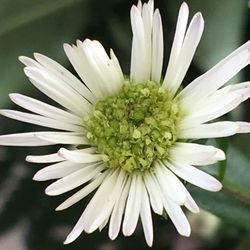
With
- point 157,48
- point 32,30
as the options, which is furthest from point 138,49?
point 32,30

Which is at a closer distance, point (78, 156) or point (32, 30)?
point (78, 156)

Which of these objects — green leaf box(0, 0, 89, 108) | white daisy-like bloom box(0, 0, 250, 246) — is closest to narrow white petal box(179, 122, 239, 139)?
white daisy-like bloom box(0, 0, 250, 246)

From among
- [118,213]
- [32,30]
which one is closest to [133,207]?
[118,213]

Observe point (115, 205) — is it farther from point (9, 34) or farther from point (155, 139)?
point (9, 34)

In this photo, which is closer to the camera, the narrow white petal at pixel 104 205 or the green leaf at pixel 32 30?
the narrow white petal at pixel 104 205

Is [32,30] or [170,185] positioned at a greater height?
[32,30]

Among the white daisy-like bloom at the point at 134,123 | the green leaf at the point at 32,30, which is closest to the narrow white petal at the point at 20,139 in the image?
the white daisy-like bloom at the point at 134,123

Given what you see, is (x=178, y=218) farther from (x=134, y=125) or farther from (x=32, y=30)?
(x=32, y=30)

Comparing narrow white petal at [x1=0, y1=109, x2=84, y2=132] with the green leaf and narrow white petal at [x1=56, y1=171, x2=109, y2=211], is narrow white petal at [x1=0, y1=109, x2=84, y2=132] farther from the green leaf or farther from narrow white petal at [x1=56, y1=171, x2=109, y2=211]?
the green leaf

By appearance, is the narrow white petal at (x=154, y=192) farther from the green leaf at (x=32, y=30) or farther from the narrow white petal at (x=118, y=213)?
the green leaf at (x=32, y=30)
